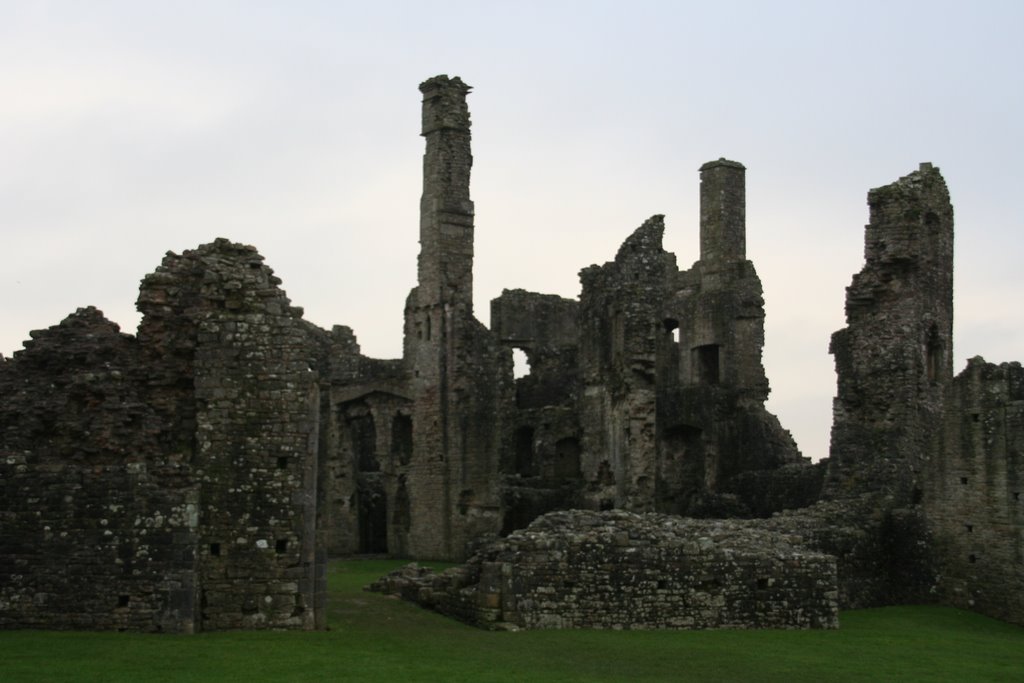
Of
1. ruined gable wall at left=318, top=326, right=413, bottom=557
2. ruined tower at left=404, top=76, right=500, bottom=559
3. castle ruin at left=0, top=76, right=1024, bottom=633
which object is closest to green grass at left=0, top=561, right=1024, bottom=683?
castle ruin at left=0, top=76, right=1024, bottom=633

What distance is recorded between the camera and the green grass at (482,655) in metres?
15.4

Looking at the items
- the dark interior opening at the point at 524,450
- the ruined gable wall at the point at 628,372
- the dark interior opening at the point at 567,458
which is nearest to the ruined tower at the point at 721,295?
the dark interior opening at the point at 567,458

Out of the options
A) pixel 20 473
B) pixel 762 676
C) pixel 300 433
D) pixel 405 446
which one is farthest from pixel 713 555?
pixel 405 446

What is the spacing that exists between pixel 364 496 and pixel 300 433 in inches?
825

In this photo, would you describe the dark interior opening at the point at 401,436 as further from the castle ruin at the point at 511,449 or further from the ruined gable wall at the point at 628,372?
the ruined gable wall at the point at 628,372

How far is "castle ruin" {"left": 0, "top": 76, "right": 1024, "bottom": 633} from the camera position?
1817 cm

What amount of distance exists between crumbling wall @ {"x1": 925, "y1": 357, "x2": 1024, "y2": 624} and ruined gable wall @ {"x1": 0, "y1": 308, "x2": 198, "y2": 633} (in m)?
12.9

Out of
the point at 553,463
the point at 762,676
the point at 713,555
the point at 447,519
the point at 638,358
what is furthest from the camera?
the point at 553,463

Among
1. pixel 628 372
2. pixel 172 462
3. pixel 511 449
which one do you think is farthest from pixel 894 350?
pixel 172 462

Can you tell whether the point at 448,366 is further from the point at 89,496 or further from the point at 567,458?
the point at 89,496

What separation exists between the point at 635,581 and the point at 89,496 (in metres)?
7.11

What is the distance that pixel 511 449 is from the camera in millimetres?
39406

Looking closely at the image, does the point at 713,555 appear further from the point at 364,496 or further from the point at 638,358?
the point at 364,496

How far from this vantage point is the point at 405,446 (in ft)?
129
